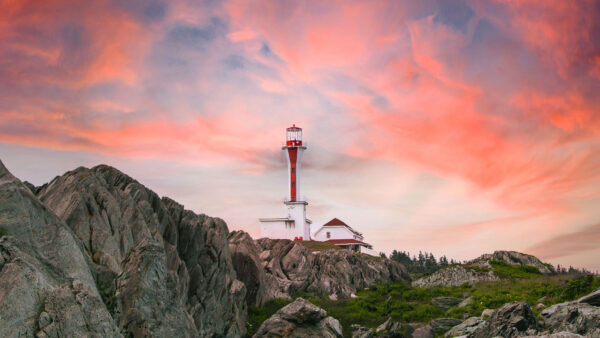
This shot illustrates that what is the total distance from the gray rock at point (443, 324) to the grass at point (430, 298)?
12.8ft

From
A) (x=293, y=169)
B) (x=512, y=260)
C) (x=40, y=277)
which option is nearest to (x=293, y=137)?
(x=293, y=169)

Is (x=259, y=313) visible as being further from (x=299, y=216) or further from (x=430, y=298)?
(x=299, y=216)

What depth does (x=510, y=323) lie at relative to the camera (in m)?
34.4

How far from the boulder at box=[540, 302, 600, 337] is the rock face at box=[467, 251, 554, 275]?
43522 mm

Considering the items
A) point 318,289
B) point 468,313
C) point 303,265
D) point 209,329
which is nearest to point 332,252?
point 303,265

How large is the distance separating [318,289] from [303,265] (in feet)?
24.3

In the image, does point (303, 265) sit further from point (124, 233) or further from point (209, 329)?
point (124, 233)

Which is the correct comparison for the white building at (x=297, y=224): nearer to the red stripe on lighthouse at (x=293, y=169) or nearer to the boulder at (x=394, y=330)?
the red stripe on lighthouse at (x=293, y=169)

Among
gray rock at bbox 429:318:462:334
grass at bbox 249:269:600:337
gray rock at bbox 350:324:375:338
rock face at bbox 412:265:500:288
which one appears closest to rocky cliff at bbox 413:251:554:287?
rock face at bbox 412:265:500:288

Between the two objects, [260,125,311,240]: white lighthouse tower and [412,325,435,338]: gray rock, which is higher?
[260,125,311,240]: white lighthouse tower

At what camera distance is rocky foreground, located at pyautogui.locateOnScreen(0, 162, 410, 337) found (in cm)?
1661

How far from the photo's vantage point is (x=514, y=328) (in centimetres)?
3391

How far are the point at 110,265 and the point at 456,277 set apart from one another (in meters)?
60.7

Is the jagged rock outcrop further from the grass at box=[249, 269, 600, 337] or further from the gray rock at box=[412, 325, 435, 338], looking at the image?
the gray rock at box=[412, 325, 435, 338]
